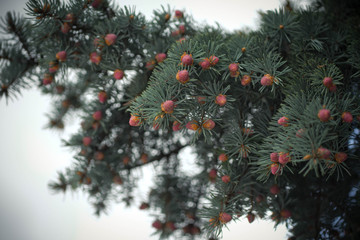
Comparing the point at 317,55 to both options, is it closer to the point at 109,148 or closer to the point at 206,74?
the point at 206,74

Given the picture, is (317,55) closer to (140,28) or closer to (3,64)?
(140,28)

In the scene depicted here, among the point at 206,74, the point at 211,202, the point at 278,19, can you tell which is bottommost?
the point at 211,202

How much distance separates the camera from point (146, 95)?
0.95 ft

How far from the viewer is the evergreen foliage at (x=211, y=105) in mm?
293

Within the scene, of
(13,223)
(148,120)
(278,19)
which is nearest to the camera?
(148,120)

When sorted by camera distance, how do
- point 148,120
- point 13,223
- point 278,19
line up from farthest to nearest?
point 13,223
point 278,19
point 148,120

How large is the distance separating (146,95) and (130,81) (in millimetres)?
126

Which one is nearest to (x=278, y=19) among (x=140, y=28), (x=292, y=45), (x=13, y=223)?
(x=292, y=45)

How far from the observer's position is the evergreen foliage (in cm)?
29

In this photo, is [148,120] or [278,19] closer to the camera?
[148,120]

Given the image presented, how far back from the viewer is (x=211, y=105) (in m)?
0.31

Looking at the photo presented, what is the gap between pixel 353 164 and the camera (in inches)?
14.9

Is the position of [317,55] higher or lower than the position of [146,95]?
higher

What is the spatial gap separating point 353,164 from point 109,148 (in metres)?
0.35
